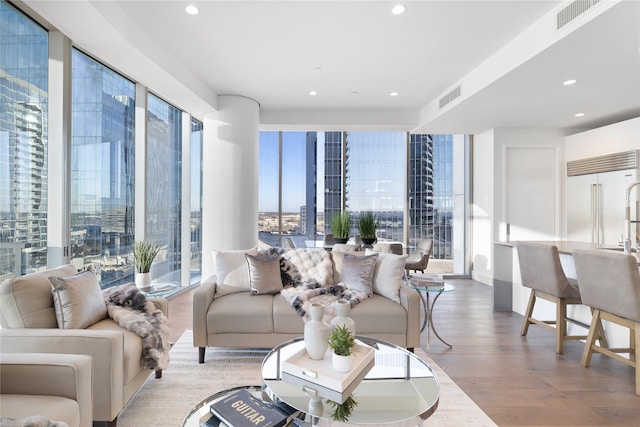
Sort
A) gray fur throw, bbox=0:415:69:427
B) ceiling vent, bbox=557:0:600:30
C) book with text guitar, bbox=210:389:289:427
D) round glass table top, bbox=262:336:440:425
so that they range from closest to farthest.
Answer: gray fur throw, bbox=0:415:69:427 < book with text guitar, bbox=210:389:289:427 < round glass table top, bbox=262:336:440:425 < ceiling vent, bbox=557:0:600:30

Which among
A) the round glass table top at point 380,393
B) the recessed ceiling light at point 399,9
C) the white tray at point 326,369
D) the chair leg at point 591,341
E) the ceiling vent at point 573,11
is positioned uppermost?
the recessed ceiling light at point 399,9

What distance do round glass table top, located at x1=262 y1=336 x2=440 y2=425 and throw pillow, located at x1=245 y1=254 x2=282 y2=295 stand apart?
1061 millimetres

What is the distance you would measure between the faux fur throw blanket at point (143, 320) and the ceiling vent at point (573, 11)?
367 cm

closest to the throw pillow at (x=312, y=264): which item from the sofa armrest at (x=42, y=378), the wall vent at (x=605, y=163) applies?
the sofa armrest at (x=42, y=378)

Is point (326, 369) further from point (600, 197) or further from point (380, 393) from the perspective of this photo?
point (600, 197)

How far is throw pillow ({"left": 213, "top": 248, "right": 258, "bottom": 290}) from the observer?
2.97 meters

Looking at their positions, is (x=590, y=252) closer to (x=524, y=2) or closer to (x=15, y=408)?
(x=524, y=2)

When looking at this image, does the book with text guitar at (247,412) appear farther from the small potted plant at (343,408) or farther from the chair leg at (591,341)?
the chair leg at (591,341)

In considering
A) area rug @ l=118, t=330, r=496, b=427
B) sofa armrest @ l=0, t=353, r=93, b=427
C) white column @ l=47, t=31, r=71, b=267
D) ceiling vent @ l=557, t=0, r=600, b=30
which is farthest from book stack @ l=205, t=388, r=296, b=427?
ceiling vent @ l=557, t=0, r=600, b=30

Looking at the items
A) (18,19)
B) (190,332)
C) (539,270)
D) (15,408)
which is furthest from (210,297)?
(539,270)

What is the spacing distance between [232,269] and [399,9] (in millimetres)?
2630

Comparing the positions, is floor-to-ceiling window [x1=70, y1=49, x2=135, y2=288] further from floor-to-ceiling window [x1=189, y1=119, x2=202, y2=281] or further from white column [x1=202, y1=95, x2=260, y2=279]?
floor-to-ceiling window [x1=189, y1=119, x2=202, y2=281]

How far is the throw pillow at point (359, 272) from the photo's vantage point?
293 cm

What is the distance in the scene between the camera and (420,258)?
518cm
